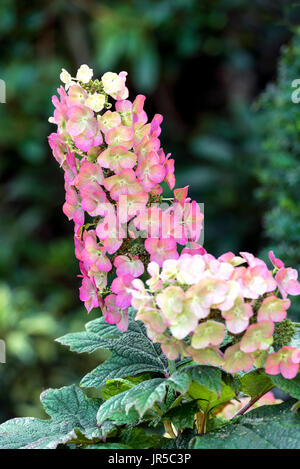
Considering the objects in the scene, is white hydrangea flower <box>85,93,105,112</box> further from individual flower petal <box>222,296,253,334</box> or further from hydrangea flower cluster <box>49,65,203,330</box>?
individual flower petal <box>222,296,253,334</box>

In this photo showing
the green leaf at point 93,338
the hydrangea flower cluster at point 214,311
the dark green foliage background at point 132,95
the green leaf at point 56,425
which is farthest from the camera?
the dark green foliage background at point 132,95

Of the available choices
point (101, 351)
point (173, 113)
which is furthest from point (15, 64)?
point (101, 351)

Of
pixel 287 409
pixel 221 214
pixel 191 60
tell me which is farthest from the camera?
pixel 191 60

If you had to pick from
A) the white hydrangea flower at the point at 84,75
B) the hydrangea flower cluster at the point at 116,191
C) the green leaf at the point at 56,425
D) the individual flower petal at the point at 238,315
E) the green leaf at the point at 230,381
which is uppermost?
the white hydrangea flower at the point at 84,75

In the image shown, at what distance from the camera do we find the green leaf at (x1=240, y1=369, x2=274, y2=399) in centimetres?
94

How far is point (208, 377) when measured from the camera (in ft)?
2.67

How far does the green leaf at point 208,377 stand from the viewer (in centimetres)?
80

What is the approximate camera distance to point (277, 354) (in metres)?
0.81

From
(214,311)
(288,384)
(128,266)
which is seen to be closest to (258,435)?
(288,384)

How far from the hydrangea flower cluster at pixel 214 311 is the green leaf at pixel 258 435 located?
0.08 meters

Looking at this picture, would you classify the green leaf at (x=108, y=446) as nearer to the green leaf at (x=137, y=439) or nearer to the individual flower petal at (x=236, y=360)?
the green leaf at (x=137, y=439)

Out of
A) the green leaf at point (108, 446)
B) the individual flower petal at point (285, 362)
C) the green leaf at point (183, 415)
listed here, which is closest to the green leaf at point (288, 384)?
the individual flower petal at point (285, 362)

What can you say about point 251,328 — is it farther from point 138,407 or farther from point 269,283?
point 138,407
